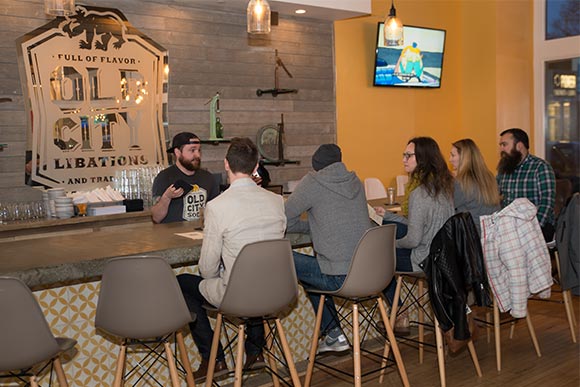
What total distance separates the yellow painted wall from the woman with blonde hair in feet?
9.58

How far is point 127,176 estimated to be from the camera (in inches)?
213

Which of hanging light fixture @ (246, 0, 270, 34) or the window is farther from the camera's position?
the window

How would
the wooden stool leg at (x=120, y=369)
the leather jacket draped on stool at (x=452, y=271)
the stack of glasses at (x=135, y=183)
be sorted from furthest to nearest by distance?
1. the stack of glasses at (x=135, y=183)
2. the leather jacket draped on stool at (x=452, y=271)
3. the wooden stool leg at (x=120, y=369)

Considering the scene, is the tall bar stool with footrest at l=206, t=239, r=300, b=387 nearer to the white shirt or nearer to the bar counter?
the white shirt

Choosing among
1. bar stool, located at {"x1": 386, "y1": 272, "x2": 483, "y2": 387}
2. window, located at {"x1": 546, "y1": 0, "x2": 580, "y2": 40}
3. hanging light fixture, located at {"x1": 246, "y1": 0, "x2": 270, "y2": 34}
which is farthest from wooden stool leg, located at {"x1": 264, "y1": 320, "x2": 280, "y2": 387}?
window, located at {"x1": 546, "y1": 0, "x2": 580, "y2": 40}

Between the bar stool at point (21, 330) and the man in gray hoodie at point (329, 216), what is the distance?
1.42 metres

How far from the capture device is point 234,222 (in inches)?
115

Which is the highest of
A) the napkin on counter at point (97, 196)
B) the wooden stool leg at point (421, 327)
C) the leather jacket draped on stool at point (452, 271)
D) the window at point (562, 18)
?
the window at point (562, 18)

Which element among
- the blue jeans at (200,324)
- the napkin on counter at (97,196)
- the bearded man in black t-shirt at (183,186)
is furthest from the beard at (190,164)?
the blue jeans at (200,324)

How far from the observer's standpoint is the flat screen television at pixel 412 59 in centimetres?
723

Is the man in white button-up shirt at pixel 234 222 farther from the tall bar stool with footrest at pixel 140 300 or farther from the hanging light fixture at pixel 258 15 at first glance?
the hanging light fixture at pixel 258 15

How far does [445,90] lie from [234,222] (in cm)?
572

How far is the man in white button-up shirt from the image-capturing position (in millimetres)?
2930

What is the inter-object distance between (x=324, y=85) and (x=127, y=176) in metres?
2.43
